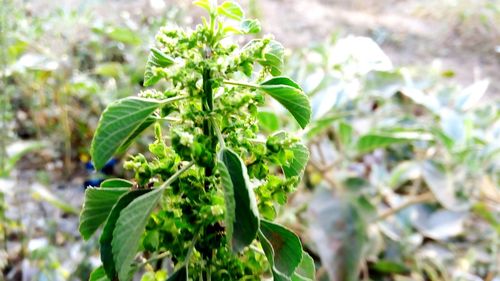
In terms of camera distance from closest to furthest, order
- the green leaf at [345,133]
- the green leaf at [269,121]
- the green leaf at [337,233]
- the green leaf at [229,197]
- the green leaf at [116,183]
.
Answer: the green leaf at [229,197], the green leaf at [116,183], the green leaf at [269,121], the green leaf at [337,233], the green leaf at [345,133]

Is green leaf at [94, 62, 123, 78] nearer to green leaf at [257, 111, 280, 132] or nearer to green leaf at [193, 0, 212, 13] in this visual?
green leaf at [257, 111, 280, 132]

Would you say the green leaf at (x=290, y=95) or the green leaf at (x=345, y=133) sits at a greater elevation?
the green leaf at (x=290, y=95)

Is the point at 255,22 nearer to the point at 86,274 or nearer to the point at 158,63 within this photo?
the point at 158,63

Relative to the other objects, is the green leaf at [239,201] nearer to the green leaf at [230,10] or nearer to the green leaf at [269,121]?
the green leaf at [230,10]

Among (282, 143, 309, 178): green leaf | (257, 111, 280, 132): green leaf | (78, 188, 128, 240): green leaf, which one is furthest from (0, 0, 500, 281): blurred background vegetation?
(78, 188, 128, 240): green leaf

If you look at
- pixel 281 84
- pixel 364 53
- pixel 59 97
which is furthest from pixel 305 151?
pixel 59 97

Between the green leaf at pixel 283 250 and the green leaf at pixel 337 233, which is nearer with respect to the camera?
the green leaf at pixel 283 250

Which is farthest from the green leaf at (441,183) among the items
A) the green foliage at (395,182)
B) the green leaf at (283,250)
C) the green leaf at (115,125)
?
the green leaf at (115,125)
